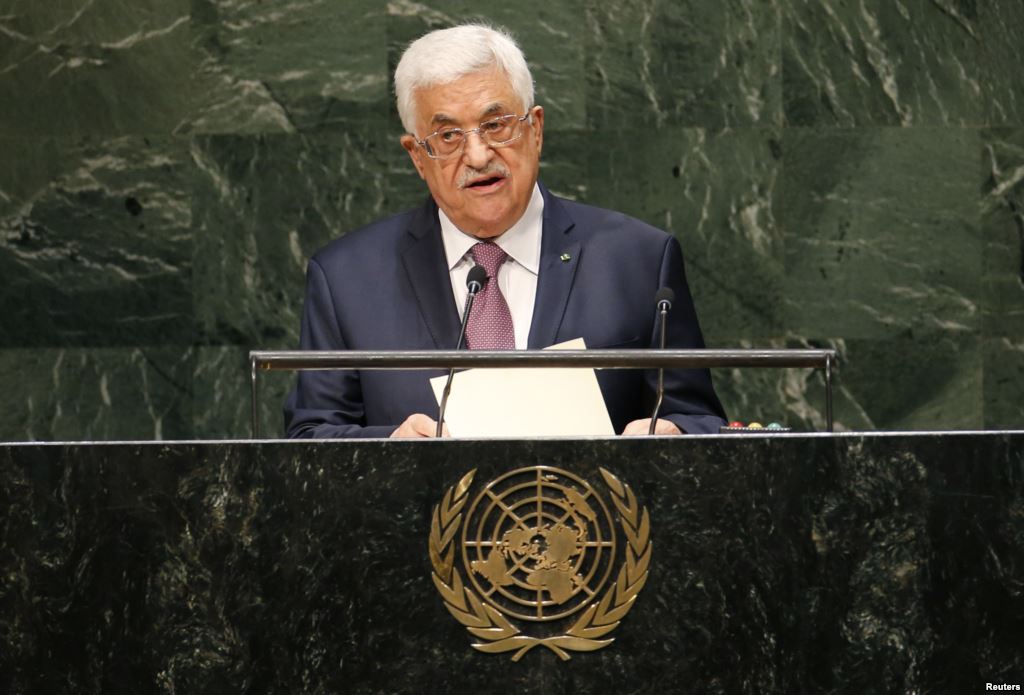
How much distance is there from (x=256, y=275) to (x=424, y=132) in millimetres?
1847

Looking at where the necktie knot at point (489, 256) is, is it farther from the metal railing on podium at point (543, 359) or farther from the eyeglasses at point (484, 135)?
the metal railing on podium at point (543, 359)

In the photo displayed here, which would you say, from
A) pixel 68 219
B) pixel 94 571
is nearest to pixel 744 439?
pixel 94 571

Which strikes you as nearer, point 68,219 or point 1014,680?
point 1014,680

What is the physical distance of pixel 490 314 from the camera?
11.7 ft

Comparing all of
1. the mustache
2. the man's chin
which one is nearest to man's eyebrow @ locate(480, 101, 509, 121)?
the mustache

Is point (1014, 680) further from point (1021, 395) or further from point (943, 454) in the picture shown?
point (1021, 395)

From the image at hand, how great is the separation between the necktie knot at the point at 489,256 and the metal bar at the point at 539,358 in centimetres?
116

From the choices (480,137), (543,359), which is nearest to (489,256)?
(480,137)

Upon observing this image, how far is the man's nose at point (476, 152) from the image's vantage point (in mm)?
3537

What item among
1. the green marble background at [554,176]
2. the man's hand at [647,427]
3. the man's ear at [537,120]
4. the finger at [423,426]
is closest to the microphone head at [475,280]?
the finger at [423,426]

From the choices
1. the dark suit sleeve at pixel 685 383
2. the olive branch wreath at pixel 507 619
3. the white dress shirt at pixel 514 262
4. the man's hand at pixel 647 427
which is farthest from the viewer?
the white dress shirt at pixel 514 262

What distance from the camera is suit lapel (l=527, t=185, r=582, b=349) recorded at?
11.6ft

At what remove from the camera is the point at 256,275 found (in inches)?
208

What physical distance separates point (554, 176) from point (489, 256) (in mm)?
1704
